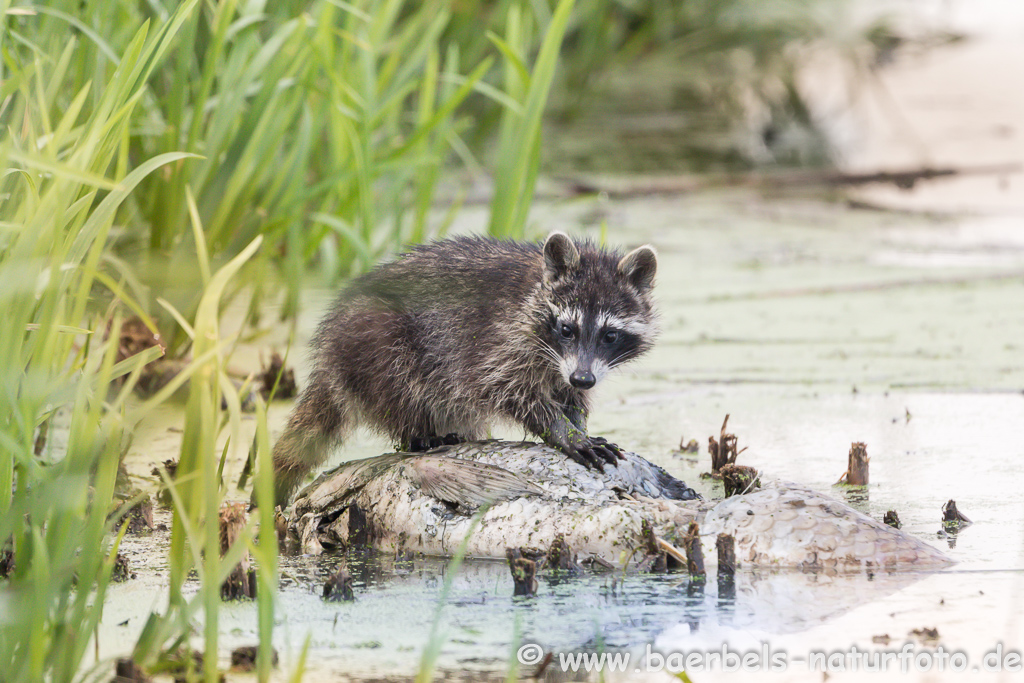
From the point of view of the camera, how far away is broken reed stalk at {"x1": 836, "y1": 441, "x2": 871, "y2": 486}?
4.17 metres

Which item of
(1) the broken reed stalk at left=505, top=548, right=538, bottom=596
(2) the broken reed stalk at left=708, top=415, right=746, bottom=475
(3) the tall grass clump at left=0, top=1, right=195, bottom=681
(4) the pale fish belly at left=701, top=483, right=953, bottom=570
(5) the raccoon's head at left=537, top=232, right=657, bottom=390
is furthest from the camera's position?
(2) the broken reed stalk at left=708, top=415, right=746, bottom=475

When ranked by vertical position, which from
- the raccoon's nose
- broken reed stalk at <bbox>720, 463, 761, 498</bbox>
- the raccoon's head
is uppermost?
the raccoon's head

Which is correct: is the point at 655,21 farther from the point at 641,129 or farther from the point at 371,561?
the point at 371,561

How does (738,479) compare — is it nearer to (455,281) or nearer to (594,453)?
(594,453)

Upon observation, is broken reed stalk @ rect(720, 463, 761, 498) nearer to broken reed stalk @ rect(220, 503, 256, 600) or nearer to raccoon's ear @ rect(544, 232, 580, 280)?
raccoon's ear @ rect(544, 232, 580, 280)

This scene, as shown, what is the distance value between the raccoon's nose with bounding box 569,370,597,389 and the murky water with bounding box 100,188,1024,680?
61cm

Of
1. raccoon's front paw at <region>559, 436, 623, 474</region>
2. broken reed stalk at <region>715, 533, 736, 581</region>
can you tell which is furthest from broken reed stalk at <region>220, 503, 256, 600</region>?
broken reed stalk at <region>715, 533, 736, 581</region>

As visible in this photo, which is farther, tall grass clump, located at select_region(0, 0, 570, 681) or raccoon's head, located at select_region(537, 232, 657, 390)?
raccoon's head, located at select_region(537, 232, 657, 390)

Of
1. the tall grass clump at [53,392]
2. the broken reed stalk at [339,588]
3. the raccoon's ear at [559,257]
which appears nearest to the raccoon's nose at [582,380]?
the raccoon's ear at [559,257]

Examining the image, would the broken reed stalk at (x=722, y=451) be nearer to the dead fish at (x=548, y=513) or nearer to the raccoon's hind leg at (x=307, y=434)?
the dead fish at (x=548, y=513)

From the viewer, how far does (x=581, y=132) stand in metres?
11.9

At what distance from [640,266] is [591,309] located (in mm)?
337

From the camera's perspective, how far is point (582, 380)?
3986mm

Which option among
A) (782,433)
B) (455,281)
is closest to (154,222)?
(455,281)
